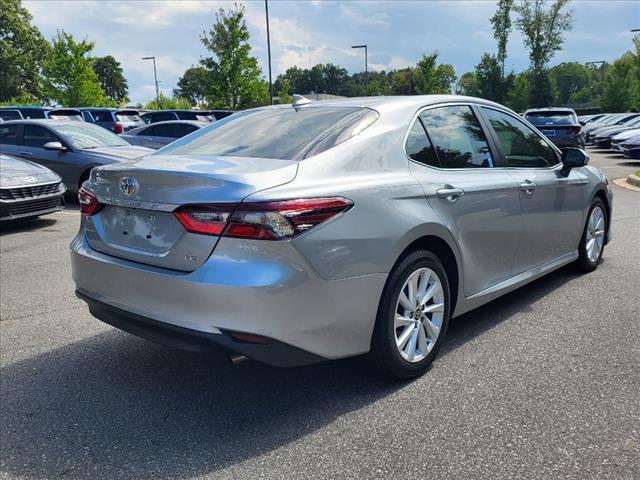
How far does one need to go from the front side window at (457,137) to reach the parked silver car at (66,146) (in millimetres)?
7263

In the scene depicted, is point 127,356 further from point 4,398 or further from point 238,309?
point 238,309

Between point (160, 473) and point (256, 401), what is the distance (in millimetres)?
734

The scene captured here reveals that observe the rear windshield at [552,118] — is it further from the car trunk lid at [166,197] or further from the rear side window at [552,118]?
the car trunk lid at [166,197]

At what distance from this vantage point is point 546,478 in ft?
7.82

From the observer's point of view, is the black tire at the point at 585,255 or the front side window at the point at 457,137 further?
the black tire at the point at 585,255

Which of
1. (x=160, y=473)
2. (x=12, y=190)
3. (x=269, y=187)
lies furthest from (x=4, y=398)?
(x=12, y=190)

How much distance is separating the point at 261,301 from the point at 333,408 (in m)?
0.82

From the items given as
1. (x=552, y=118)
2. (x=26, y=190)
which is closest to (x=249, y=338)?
(x=26, y=190)

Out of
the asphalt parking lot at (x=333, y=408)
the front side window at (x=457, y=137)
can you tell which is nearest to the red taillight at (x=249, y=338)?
the asphalt parking lot at (x=333, y=408)

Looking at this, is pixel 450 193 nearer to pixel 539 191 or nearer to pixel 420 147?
pixel 420 147

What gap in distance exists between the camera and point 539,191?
4.36 m

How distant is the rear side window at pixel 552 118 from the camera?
17.2 metres

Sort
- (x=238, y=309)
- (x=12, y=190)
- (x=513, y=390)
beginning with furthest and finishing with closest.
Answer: (x=12, y=190) < (x=513, y=390) < (x=238, y=309)

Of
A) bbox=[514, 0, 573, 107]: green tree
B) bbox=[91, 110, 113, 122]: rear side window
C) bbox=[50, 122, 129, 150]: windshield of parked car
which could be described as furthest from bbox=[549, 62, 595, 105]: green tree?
bbox=[50, 122, 129, 150]: windshield of parked car
